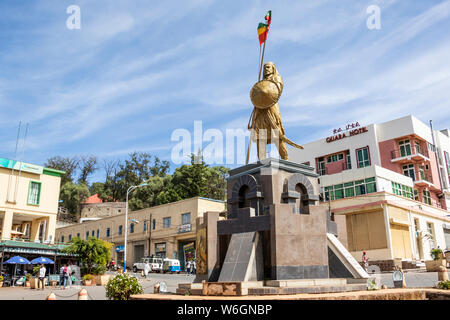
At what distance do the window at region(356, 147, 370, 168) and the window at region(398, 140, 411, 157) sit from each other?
11.4 feet

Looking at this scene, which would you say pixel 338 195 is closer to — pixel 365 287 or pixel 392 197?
pixel 392 197

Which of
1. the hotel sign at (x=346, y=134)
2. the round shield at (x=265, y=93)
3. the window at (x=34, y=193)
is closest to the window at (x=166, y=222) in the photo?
the window at (x=34, y=193)

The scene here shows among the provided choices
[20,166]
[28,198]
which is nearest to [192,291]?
[28,198]

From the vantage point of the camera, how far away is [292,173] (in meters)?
13.0

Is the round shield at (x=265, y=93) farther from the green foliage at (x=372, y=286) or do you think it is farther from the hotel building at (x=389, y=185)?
the hotel building at (x=389, y=185)

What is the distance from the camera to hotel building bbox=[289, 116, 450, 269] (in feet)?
109

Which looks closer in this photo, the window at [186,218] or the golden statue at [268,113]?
the golden statue at [268,113]

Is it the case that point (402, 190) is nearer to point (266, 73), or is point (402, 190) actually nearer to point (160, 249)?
point (160, 249)

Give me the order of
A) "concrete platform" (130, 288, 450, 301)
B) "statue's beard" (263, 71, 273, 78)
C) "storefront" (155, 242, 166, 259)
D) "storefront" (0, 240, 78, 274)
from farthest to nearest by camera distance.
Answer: "storefront" (155, 242, 166, 259) → "storefront" (0, 240, 78, 274) → "statue's beard" (263, 71, 273, 78) → "concrete platform" (130, 288, 450, 301)

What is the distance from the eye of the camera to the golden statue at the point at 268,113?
13867 millimetres

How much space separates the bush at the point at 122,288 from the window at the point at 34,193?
1063 inches

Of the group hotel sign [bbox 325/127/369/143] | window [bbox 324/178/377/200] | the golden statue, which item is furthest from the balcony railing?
the golden statue

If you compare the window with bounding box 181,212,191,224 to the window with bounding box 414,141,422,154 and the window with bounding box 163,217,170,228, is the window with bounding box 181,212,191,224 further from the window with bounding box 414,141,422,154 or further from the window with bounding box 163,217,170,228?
the window with bounding box 414,141,422,154
